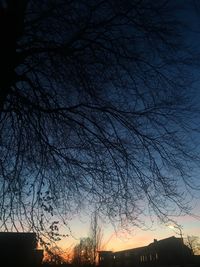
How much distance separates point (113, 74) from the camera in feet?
21.8

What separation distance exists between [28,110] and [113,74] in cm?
208

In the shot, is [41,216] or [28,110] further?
[28,110]

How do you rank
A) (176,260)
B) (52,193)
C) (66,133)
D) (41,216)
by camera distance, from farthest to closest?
(176,260)
(66,133)
(52,193)
(41,216)

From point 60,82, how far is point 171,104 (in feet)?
8.40

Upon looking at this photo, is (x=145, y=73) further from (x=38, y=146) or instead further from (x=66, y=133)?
(x=38, y=146)

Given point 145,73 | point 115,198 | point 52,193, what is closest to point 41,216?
point 52,193

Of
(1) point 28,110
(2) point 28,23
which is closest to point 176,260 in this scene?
(1) point 28,110

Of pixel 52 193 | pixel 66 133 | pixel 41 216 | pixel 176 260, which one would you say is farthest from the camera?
pixel 176 260

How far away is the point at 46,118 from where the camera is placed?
23.4ft

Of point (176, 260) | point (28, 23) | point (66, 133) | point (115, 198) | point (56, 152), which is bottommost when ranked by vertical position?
point (176, 260)

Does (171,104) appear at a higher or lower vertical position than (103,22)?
lower

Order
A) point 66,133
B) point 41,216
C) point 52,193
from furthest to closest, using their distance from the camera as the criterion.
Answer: point 66,133, point 52,193, point 41,216

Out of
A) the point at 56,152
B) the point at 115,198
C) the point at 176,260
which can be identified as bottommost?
the point at 176,260

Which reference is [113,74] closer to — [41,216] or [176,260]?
[41,216]
